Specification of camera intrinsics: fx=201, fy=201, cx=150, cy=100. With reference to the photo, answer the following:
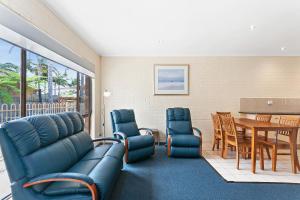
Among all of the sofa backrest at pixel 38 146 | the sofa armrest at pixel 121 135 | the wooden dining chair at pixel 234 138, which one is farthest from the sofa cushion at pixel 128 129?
the wooden dining chair at pixel 234 138

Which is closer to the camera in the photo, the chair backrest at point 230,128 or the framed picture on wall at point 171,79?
the chair backrest at point 230,128

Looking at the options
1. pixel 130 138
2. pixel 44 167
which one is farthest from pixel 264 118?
pixel 44 167

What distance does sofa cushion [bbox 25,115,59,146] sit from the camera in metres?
1.98

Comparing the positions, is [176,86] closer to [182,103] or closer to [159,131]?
[182,103]

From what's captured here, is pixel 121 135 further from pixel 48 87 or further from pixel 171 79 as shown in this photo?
pixel 171 79

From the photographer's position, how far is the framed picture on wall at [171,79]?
17.3 ft

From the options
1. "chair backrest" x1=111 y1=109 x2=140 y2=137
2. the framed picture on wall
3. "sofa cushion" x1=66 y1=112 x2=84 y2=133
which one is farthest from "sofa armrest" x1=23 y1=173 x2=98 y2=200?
the framed picture on wall

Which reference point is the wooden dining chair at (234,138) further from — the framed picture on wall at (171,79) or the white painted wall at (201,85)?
the framed picture on wall at (171,79)

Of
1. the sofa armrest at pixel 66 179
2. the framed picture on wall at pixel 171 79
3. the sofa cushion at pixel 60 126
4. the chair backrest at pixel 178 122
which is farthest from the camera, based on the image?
the framed picture on wall at pixel 171 79

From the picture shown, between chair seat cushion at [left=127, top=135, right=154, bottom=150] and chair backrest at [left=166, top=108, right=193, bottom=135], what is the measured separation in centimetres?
72

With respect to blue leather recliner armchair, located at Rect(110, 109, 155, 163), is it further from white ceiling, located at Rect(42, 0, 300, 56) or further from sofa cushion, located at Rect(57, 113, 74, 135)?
white ceiling, located at Rect(42, 0, 300, 56)

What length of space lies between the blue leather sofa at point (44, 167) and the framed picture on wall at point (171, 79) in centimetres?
322

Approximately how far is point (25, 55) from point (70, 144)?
3.90 ft

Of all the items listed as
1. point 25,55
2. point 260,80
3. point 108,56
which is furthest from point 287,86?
point 25,55
